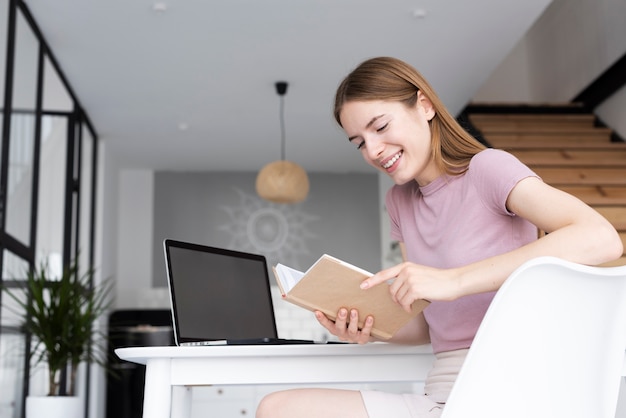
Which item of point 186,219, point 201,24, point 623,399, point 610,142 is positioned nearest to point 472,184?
point 623,399

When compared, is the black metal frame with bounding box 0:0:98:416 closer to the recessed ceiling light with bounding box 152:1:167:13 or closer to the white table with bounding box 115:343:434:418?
the recessed ceiling light with bounding box 152:1:167:13

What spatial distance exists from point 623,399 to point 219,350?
0.84 metres

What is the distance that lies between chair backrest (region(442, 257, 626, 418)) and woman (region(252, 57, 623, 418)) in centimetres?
17

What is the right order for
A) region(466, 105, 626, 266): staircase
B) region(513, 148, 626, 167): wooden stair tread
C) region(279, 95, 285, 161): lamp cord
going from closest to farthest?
region(466, 105, 626, 266): staircase
region(513, 148, 626, 167): wooden stair tread
region(279, 95, 285, 161): lamp cord

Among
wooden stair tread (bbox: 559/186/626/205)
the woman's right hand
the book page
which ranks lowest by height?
the woman's right hand

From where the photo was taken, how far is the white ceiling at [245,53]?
4820 mm

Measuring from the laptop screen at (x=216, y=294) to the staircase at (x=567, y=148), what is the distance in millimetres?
3441

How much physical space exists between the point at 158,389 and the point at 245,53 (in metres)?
4.05

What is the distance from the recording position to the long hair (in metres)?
1.61

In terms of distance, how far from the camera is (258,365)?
173 centimetres

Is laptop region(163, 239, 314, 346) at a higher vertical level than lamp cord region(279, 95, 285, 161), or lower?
lower

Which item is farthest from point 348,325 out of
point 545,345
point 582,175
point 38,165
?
point 582,175

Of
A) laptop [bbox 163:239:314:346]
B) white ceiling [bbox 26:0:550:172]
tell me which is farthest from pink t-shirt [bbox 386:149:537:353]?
white ceiling [bbox 26:0:550:172]

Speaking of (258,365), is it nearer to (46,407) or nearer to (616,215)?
(46,407)
